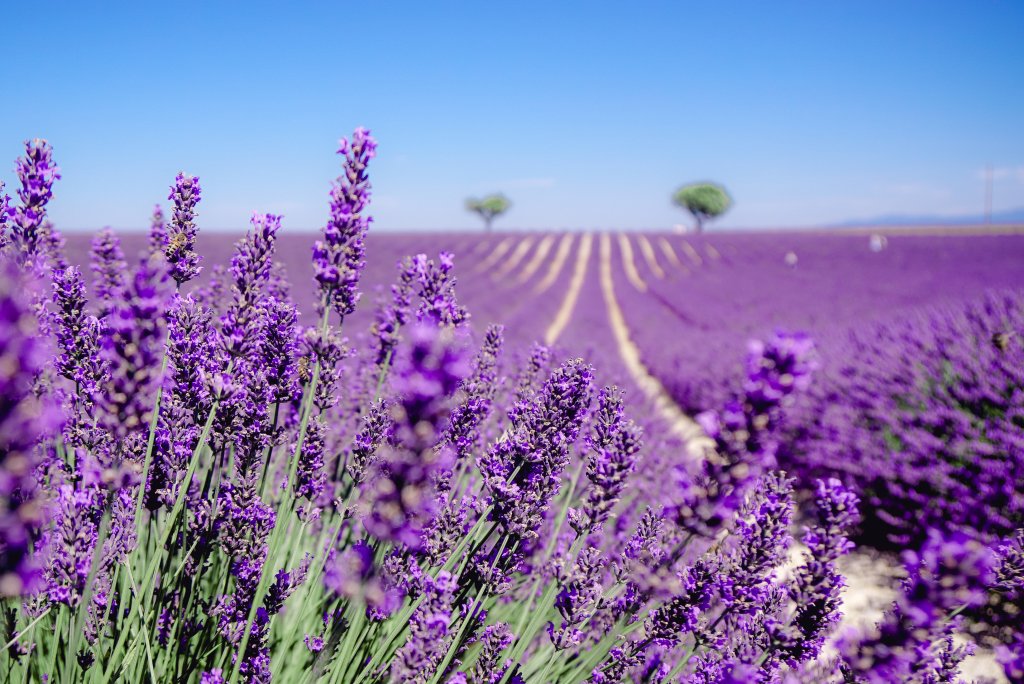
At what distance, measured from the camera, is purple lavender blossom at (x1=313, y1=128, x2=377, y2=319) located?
1276 millimetres

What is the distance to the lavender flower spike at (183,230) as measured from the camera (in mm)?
1343

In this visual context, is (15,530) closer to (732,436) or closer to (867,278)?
(732,436)

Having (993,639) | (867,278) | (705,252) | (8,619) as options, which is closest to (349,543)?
(8,619)

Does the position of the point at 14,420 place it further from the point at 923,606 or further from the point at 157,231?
the point at 157,231

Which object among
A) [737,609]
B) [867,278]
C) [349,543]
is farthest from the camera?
[867,278]

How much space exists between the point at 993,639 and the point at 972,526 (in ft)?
2.19

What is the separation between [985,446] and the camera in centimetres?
389

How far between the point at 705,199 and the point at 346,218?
6660 cm

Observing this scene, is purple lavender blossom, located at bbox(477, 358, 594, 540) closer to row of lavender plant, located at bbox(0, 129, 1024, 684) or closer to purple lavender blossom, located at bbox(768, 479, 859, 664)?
row of lavender plant, located at bbox(0, 129, 1024, 684)

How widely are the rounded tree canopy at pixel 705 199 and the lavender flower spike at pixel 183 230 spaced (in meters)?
66.4

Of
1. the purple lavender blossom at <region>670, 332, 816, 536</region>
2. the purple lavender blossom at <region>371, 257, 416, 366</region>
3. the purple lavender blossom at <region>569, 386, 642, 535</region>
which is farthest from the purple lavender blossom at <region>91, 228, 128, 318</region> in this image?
the purple lavender blossom at <region>670, 332, 816, 536</region>

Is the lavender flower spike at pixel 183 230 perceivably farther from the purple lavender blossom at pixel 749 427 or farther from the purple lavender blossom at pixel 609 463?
the purple lavender blossom at pixel 749 427

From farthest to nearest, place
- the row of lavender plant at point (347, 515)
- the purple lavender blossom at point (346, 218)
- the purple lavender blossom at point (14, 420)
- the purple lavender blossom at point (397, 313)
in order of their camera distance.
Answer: the purple lavender blossom at point (397, 313) → the purple lavender blossom at point (346, 218) → the row of lavender plant at point (347, 515) → the purple lavender blossom at point (14, 420)

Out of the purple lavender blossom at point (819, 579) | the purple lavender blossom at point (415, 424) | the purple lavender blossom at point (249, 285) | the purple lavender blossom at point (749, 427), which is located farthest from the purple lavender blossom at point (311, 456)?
the purple lavender blossom at point (819, 579)
